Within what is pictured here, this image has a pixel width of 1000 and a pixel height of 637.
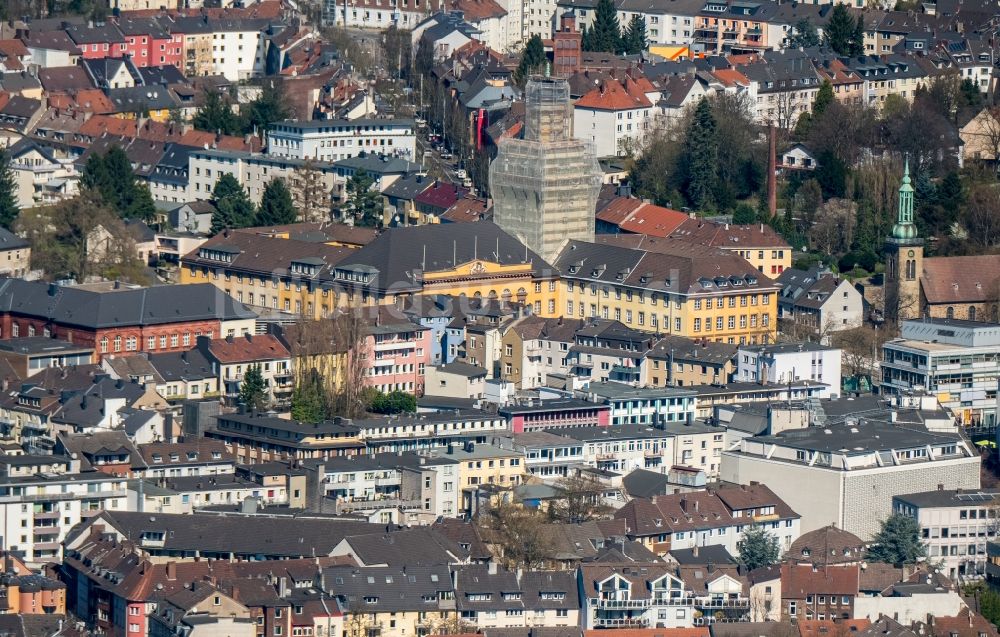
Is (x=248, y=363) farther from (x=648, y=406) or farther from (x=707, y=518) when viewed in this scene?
(x=707, y=518)

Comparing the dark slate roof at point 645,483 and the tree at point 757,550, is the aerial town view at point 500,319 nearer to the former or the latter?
the tree at point 757,550

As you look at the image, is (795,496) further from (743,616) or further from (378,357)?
(378,357)

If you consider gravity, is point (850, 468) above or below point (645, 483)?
above

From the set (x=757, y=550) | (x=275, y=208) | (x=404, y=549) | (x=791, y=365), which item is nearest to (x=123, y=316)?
(x=275, y=208)

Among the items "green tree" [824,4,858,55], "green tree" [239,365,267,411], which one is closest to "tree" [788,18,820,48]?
"green tree" [824,4,858,55]

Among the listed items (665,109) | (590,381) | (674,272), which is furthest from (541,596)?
(665,109)

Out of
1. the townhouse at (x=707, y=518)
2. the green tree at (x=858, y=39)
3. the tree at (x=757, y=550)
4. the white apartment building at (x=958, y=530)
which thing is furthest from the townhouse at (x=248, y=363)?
the green tree at (x=858, y=39)
